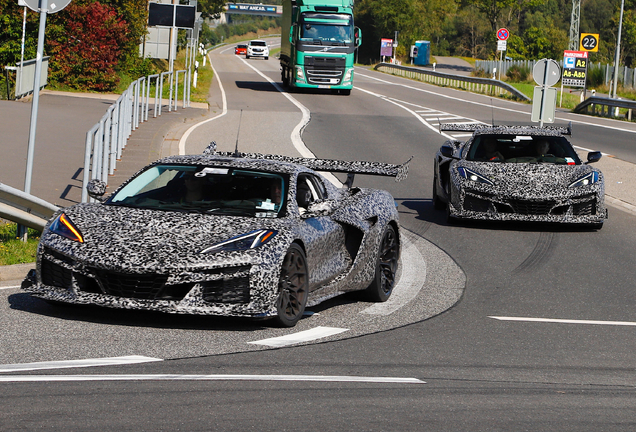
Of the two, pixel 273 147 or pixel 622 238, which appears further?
pixel 273 147

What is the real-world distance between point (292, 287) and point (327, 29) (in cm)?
3247

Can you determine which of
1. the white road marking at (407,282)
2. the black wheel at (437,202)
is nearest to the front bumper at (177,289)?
the white road marking at (407,282)

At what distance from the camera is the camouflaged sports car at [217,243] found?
6824mm

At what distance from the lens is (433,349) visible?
6.89 metres

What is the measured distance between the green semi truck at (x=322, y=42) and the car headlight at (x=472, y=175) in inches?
999

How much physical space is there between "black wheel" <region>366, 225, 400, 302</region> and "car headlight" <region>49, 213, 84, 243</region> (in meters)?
2.69

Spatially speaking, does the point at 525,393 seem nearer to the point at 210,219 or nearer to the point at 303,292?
the point at 303,292

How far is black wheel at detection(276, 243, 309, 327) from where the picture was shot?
7.16 meters

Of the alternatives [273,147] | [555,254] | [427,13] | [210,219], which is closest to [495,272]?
[555,254]

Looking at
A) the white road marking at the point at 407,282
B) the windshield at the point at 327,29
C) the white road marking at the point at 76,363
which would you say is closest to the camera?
the white road marking at the point at 76,363

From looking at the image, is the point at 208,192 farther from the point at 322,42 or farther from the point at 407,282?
the point at 322,42

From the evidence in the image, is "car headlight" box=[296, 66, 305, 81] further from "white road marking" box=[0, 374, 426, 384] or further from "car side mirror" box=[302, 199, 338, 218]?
"white road marking" box=[0, 374, 426, 384]

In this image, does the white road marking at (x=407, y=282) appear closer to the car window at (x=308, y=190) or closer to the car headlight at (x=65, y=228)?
the car window at (x=308, y=190)

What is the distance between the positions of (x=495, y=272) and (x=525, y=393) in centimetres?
487
